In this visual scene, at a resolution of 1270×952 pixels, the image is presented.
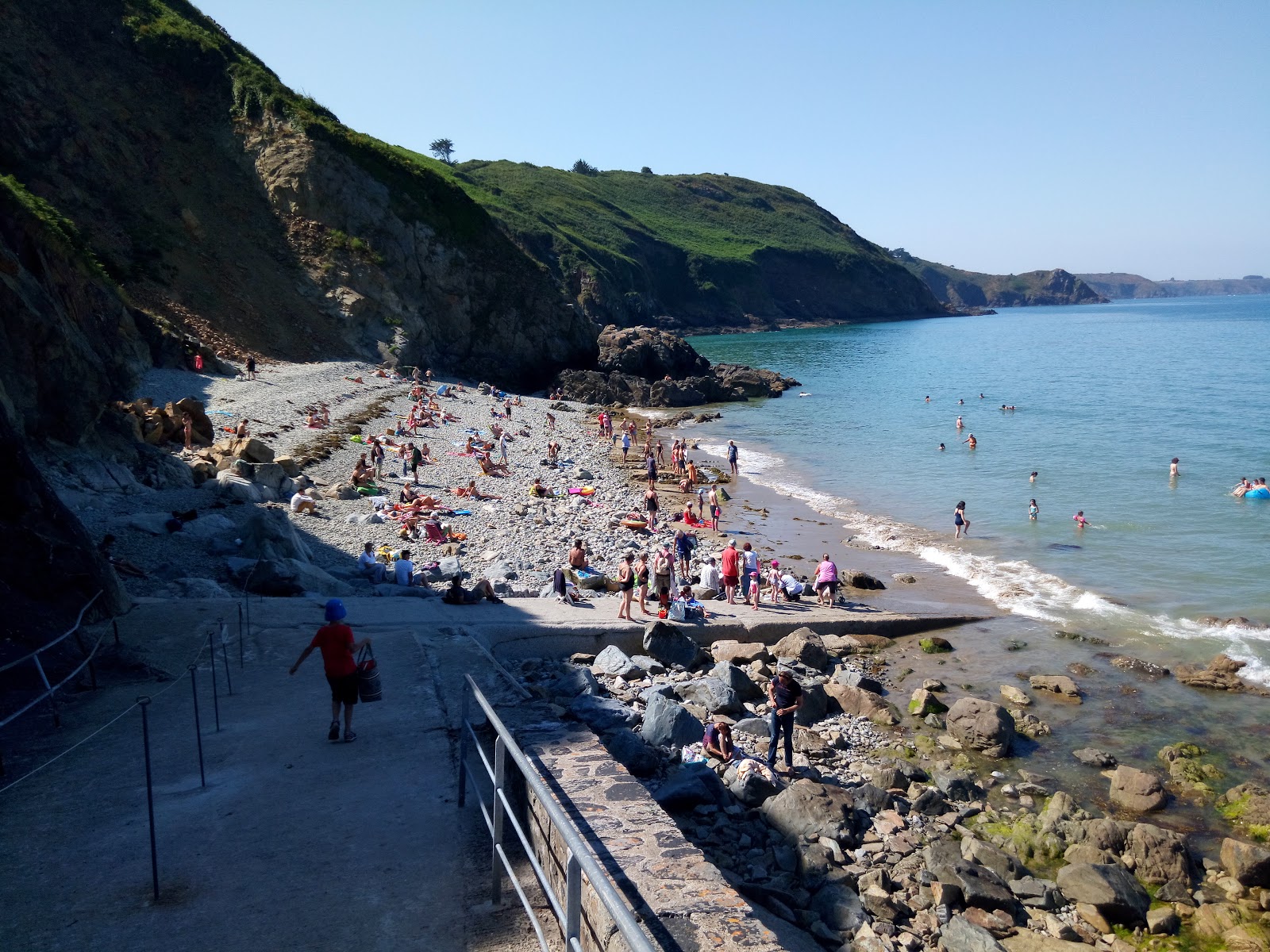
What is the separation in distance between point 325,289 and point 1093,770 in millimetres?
46439

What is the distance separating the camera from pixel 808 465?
3459 cm

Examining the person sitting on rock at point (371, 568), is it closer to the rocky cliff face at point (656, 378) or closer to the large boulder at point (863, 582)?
the large boulder at point (863, 582)

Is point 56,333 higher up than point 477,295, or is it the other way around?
point 477,295

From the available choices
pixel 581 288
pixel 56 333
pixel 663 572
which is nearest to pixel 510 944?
pixel 663 572

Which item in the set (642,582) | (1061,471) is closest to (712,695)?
(642,582)

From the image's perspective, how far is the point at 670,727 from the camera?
10.2 m

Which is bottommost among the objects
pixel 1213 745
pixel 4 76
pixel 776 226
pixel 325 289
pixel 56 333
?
pixel 1213 745

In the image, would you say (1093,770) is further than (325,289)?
No

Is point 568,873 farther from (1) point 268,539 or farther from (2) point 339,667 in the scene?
(1) point 268,539

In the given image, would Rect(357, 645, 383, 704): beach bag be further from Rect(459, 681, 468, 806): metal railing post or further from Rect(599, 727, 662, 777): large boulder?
Rect(599, 727, 662, 777): large boulder

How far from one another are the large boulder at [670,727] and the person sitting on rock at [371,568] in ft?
22.9

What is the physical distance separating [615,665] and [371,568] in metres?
5.90

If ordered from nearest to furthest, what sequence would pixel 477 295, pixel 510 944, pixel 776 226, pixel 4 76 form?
1. pixel 510 944
2. pixel 4 76
3. pixel 477 295
4. pixel 776 226

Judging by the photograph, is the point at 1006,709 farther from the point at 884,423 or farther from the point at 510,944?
the point at 884,423
